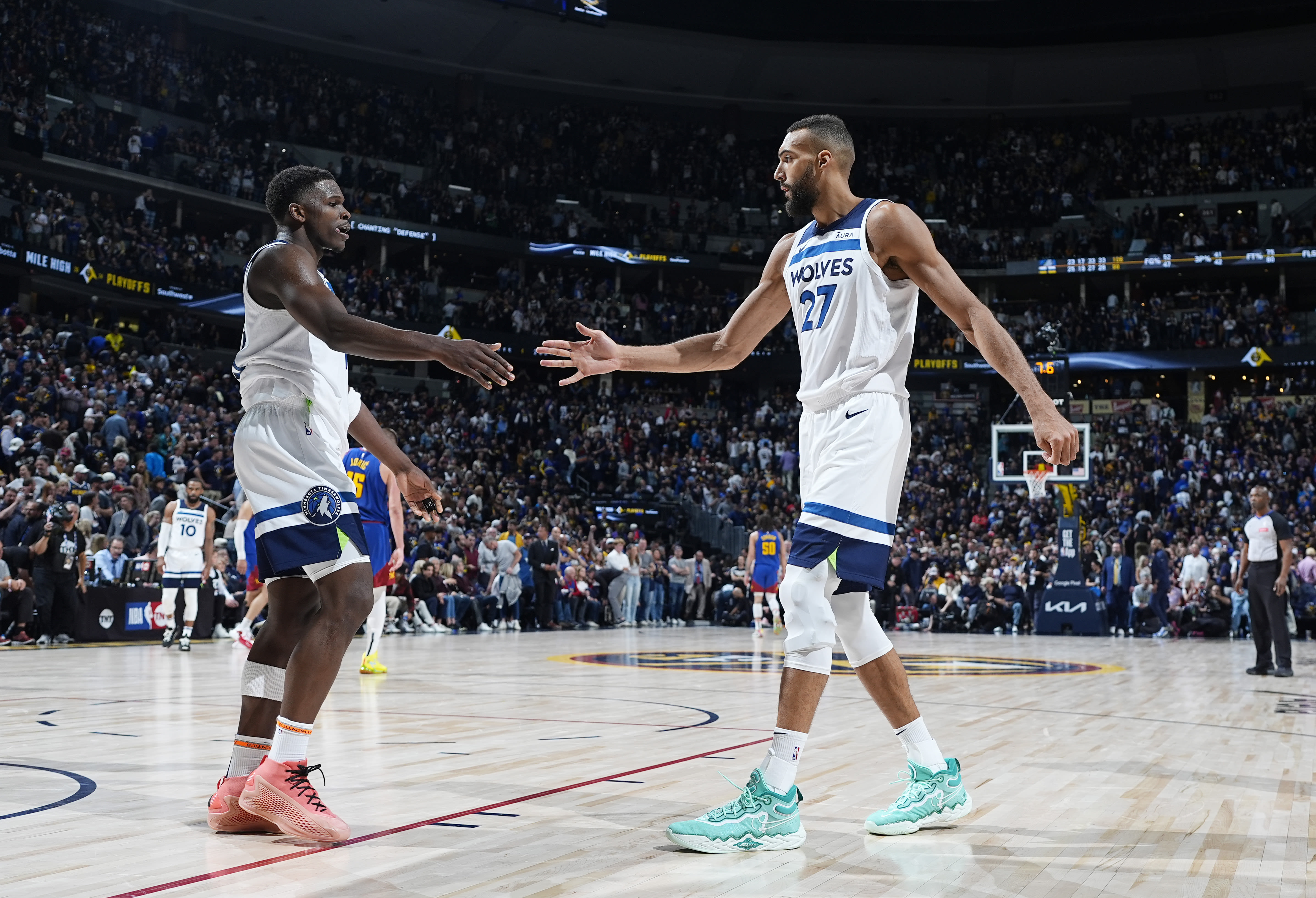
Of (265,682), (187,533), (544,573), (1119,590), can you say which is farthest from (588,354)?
(1119,590)

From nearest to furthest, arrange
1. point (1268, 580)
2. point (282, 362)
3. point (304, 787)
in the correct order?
1. point (304, 787)
2. point (282, 362)
3. point (1268, 580)

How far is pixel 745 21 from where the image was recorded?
35438 millimetres

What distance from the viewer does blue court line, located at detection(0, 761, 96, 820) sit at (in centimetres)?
377

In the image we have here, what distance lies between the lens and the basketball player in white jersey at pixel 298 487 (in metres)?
3.52

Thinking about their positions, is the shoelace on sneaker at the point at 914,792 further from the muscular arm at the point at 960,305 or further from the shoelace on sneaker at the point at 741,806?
the muscular arm at the point at 960,305

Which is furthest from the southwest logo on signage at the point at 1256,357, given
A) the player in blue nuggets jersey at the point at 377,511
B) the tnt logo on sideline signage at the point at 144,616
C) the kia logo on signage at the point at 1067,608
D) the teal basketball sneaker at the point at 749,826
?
the teal basketball sneaker at the point at 749,826

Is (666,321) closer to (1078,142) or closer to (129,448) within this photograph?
(1078,142)

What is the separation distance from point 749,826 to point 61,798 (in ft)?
7.72

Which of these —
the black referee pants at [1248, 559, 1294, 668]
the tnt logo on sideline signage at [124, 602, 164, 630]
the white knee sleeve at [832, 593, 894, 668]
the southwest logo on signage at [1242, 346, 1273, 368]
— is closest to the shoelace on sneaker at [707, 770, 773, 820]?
the white knee sleeve at [832, 593, 894, 668]

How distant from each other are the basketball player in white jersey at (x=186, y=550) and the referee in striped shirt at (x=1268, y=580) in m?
10.2

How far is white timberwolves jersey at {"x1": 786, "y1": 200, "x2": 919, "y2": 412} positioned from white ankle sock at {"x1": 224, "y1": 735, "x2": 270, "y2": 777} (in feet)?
6.72

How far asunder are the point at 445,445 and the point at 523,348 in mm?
6709

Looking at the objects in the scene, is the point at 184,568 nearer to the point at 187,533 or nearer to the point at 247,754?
the point at 187,533

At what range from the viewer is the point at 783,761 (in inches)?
141
